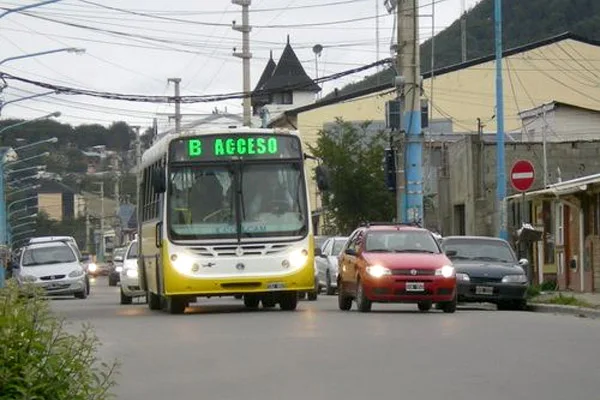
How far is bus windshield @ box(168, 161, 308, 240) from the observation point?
24.7 m

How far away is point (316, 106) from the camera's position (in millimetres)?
81375

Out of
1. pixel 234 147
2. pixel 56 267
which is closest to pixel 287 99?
pixel 56 267

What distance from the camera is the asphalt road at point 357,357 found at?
40.5 ft

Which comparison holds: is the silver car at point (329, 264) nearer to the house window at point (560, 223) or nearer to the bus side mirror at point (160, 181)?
the house window at point (560, 223)

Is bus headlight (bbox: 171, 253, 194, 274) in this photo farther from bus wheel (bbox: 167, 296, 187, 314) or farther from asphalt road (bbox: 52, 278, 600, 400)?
asphalt road (bbox: 52, 278, 600, 400)

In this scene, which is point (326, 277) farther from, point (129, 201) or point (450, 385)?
point (129, 201)

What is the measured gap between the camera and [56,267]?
42781mm

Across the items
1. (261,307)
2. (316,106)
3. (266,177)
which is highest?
(316,106)

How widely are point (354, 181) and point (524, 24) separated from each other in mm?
29529

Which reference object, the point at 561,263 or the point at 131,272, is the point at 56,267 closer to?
the point at 131,272

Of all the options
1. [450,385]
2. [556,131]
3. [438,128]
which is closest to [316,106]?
[438,128]

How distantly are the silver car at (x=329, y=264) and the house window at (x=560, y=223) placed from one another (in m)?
6.13

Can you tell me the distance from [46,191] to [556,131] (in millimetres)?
101154

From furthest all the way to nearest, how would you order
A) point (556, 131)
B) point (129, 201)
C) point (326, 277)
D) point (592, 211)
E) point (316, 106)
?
point (129, 201), point (316, 106), point (556, 131), point (326, 277), point (592, 211)
